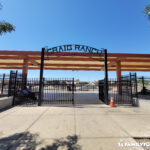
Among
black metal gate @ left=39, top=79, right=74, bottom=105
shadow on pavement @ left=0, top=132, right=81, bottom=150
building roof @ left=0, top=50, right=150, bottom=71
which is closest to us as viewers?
shadow on pavement @ left=0, top=132, right=81, bottom=150

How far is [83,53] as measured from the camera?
869cm

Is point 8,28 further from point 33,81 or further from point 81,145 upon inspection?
point 33,81

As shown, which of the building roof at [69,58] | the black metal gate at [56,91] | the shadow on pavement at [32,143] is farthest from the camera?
the building roof at [69,58]

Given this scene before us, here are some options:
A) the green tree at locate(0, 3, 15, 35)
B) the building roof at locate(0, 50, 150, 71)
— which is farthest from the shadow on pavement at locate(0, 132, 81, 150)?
the building roof at locate(0, 50, 150, 71)

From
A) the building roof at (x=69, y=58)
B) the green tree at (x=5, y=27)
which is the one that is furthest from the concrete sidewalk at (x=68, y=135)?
the building roof at (x=69, y=58)

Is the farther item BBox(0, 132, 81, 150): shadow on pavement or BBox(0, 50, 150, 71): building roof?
BBox(0, 50, 150, 71): building roof

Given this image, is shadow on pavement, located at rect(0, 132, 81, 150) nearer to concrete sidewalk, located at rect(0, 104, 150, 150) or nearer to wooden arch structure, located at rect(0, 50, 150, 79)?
concrete sidewalk, located at rect(0, 104, 150, 150)

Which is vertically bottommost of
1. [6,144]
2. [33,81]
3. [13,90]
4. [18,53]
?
[6,144]

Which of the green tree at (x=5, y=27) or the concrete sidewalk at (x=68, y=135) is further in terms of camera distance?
the green tree at (x=5, y=27)

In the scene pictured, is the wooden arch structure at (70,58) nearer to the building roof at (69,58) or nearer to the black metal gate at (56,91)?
the building roof at (69,58)

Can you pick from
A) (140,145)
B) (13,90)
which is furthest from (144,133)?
(13,90)

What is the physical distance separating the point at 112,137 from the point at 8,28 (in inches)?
214

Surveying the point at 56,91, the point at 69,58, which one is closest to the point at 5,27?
the point at 69,58

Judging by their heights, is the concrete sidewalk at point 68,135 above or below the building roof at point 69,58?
below
